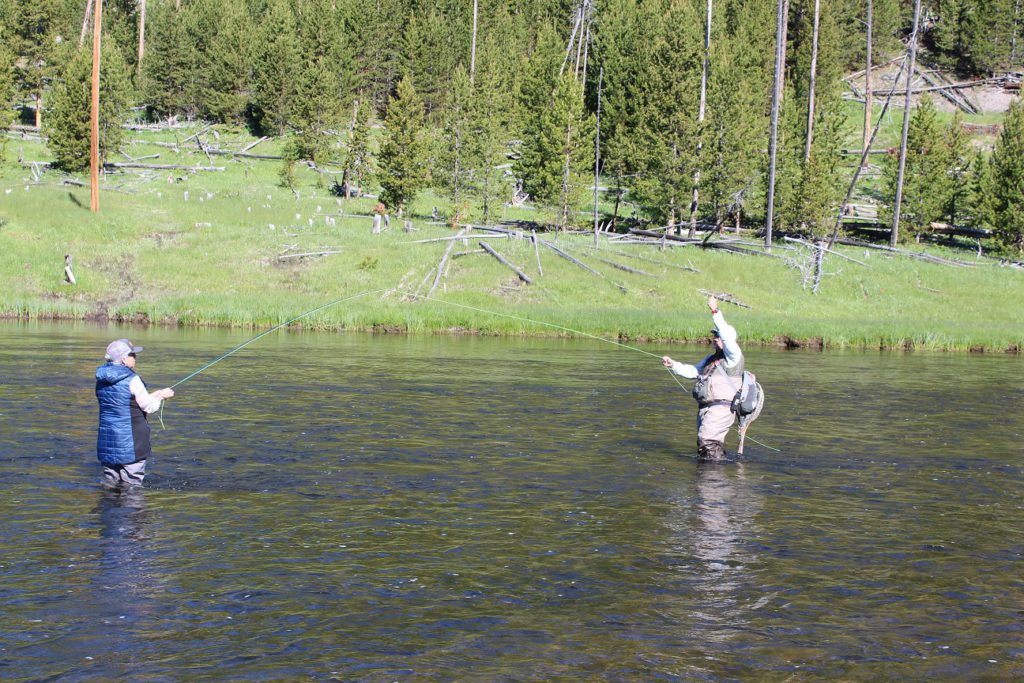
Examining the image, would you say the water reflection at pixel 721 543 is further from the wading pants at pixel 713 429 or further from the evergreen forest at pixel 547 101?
the evergreen forest at pixel 547 101

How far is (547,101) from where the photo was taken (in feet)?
186

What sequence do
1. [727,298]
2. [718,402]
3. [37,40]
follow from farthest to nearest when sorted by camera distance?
[37,40]
[727,298]
[718,402]

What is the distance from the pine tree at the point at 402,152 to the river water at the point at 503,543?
123 feet

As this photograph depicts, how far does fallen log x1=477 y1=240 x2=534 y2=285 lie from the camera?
142 ft

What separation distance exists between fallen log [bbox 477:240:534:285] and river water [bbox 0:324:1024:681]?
74.6 feet

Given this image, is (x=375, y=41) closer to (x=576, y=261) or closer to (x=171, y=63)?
(x=171, y=63)

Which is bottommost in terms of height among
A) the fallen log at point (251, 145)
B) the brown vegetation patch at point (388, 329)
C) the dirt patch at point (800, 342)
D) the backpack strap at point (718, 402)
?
the brown vegetation patch at point (388, 329)

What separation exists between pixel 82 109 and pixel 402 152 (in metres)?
18.5

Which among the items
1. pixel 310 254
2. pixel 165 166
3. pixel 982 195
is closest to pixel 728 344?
pixel 310 254

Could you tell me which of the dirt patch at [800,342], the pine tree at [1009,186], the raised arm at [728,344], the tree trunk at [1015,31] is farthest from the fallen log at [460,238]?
the tree trunk at [1015,31]

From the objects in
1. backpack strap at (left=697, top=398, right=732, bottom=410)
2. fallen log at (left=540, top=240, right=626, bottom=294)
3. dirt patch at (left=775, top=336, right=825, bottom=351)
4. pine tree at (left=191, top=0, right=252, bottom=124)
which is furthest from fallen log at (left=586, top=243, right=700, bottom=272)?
pine tree at (left=191, top=0, right=252, bottom=124)

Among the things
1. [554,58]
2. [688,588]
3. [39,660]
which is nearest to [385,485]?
[688,588]

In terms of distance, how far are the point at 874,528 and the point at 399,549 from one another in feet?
16.8

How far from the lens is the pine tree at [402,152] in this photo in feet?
186
